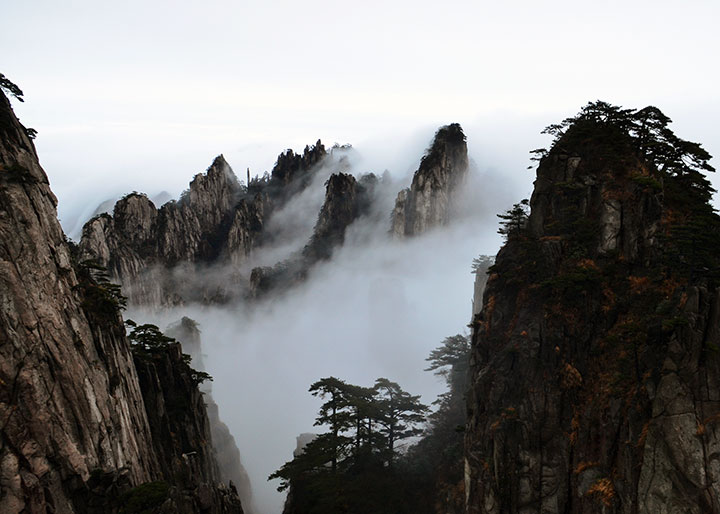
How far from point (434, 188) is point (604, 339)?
69.3 m

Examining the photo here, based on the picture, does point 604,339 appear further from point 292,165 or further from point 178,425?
point 292,165

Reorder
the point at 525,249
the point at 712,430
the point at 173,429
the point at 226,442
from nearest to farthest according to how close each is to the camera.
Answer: the point at 712,430, the point at 525,249, the point at 173,429, the point at 226,442

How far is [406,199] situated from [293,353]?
1947 inches

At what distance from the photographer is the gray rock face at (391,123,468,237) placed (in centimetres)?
9100

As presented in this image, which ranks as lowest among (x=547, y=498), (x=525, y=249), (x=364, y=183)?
(x=547, y=498)

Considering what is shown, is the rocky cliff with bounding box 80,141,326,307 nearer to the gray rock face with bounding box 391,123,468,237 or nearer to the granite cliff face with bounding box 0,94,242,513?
the gray rock face with bounding box 391,123,468,237

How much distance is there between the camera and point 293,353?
369 ft

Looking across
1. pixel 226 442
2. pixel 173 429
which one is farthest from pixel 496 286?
pixel 226 442

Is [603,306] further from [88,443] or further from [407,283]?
[407,283]

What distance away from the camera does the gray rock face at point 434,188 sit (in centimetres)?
9100

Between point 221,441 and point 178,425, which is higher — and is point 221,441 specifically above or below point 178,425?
below

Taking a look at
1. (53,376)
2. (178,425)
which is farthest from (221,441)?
(53,376)

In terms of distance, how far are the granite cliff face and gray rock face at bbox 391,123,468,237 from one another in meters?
67.2

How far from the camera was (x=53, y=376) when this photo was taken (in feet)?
84.4
